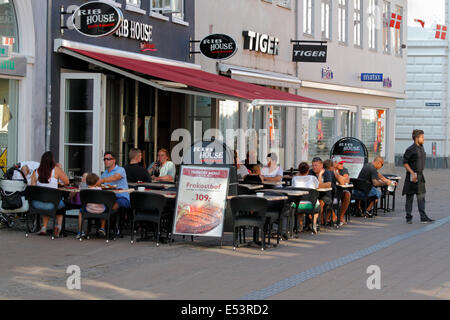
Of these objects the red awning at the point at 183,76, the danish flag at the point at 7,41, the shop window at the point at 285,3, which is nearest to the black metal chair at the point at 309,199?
the red awning at the point at 183,76

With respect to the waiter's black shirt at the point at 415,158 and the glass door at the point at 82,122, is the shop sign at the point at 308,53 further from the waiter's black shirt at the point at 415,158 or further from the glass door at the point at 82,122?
the glass door at the point at 82,122

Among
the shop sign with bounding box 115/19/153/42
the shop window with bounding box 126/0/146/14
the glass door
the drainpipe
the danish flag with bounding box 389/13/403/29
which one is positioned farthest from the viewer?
the danish flag with bounding box 389/13/403/29

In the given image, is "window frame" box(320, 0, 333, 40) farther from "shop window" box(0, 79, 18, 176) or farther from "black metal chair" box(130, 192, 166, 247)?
"black metal chair" box(130, 192, 166, 247)

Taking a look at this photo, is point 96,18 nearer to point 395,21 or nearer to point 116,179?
point 116,179

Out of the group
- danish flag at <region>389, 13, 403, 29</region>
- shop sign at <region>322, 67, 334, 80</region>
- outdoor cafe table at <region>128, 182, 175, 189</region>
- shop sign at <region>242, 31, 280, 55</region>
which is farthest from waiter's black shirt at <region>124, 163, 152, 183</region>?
danish flag at <region>389, 13, 403, 29</region>

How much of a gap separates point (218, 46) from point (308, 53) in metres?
5.79

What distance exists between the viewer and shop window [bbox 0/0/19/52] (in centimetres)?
1541

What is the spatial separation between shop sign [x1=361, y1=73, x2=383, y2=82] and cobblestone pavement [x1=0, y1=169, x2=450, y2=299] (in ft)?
50.3

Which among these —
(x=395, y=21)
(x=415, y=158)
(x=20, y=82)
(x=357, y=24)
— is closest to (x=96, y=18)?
(x=20, y=82)

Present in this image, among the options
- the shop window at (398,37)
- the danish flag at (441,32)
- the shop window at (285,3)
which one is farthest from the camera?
the danish flag at (441,32)

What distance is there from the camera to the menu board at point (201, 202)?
1241cm

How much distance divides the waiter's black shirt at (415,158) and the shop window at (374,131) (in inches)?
616

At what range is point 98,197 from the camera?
12.7 m
